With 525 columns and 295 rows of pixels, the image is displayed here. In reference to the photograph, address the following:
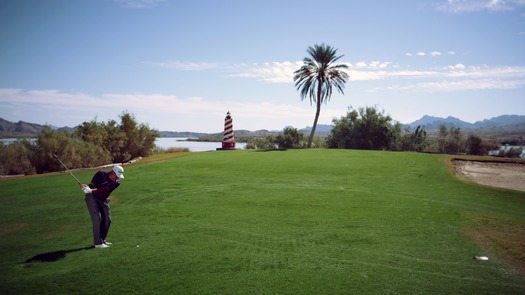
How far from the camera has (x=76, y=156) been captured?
79.8ft

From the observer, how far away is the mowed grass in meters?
5.85

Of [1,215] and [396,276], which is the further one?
[1,215]

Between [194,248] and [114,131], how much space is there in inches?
1160

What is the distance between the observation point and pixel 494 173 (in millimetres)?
18625

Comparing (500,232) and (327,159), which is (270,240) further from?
(327,159)

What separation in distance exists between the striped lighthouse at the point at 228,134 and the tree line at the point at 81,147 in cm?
830

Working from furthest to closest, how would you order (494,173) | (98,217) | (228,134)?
1. (228,134)
2. (494,173)
3. (98,217)

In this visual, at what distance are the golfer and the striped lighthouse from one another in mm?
28092

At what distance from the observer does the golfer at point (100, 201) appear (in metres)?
7.57

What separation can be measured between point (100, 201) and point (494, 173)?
20810mm

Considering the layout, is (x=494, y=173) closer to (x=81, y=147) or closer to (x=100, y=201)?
(x=100, y=201)

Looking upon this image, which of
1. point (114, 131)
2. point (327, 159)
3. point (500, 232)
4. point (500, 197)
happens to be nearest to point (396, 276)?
point (500, 232)

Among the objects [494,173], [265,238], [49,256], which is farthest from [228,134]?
[49,256]

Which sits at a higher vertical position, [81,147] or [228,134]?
[228,134]
